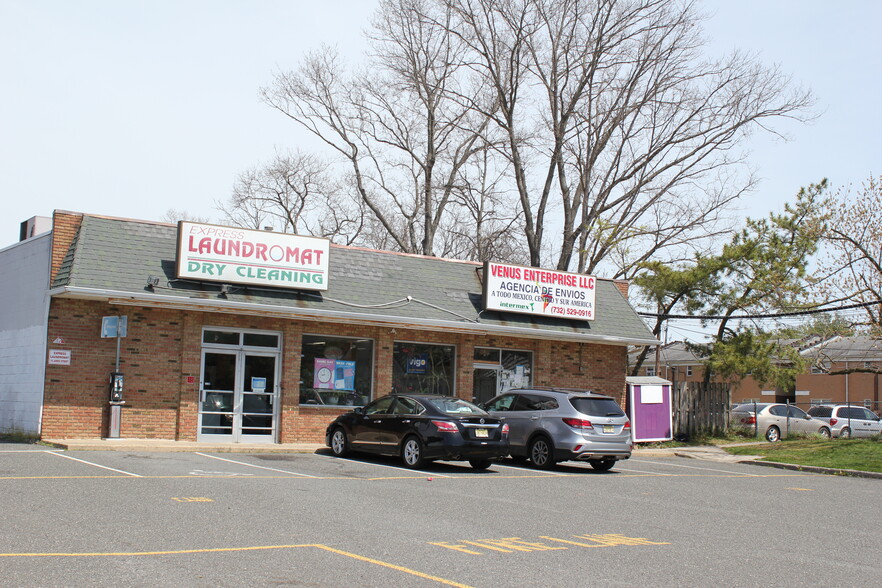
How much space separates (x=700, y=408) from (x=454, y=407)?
14.0m

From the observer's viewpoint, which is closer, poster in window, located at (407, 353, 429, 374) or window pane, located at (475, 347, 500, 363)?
poster in window, located at (407, 353, 429, 374)

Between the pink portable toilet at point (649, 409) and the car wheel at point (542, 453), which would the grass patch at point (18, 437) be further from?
the pink portable toilet at point (649, 409)

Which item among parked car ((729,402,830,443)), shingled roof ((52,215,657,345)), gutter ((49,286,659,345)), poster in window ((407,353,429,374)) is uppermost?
shingled roof ((52,215,657,345))

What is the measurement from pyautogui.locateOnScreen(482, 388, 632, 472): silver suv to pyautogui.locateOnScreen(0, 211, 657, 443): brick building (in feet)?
15.9

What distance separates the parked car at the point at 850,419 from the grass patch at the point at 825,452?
5.57 metres

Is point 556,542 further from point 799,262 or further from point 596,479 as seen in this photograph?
point 799,262


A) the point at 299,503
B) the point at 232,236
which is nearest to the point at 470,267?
the point at 232,236

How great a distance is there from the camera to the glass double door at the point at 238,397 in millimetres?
20531

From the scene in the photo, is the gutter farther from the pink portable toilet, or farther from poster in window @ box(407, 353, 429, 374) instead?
the pink portable toilet

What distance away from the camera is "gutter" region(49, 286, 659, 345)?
60.8ft

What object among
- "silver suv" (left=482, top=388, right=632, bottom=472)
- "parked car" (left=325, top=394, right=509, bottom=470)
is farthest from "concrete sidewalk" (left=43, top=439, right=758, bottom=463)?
"silver suv" (left=482, top=388, right=632, bottom=472)

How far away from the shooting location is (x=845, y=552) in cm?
959

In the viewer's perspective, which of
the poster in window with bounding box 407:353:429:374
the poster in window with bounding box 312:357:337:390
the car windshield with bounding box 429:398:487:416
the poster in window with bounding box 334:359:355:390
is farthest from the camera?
the poster in window with bounding box 407:353:429:374

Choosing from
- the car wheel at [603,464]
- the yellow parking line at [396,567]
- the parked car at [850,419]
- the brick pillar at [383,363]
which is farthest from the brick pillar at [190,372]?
the parked car at [850,419]
